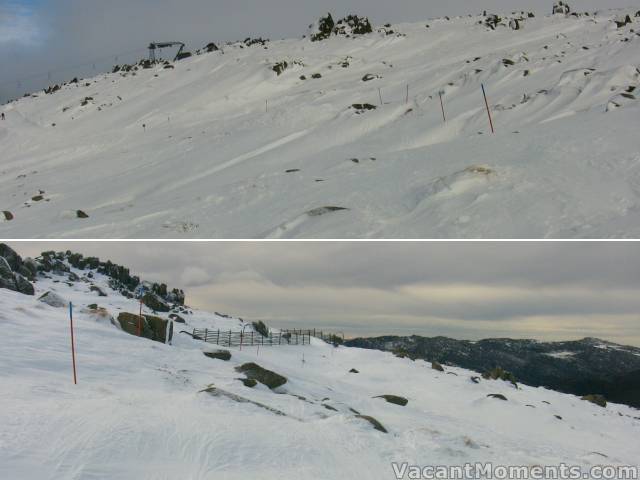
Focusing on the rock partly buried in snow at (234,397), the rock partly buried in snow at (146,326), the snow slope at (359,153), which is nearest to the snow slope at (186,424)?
the rock partly buried in snow at (234,397)

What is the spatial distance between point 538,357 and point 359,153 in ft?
482

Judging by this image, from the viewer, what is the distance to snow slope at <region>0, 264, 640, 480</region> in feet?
21.3

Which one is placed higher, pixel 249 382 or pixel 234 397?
pixel 234 397

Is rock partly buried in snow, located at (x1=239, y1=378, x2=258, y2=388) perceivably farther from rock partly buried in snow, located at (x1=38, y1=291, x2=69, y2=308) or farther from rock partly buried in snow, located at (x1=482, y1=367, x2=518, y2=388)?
rock partly buried in snow, located at (x1=482, y1=367, x2=518, y2=388)

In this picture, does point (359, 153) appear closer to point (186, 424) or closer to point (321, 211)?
point (321, 211)

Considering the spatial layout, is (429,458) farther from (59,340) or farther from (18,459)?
(59,340)

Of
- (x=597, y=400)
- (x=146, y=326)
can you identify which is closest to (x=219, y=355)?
(x=146, y=326)

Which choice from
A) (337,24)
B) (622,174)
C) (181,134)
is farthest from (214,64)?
(622,174)

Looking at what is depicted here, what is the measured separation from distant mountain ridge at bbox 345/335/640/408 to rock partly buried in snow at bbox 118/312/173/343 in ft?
285

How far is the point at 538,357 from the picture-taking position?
477 feet

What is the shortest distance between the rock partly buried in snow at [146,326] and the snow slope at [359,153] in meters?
4.21

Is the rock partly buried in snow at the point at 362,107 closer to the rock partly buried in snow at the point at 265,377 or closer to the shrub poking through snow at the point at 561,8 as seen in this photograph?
the rock partly buried in snow at the point at 265,377

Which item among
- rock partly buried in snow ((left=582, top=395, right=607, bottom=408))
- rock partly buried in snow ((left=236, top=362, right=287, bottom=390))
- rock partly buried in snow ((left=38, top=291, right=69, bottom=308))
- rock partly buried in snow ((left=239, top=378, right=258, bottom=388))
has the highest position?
rock partly buried in snow ((left=38, top=291, right=69, bottom=308))

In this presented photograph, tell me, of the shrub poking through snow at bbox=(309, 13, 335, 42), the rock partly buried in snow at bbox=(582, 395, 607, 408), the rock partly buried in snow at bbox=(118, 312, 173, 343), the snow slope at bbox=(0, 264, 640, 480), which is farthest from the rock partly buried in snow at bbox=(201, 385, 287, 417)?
the shrub poking through snow at bbox=(309, 13, 335, 42)
